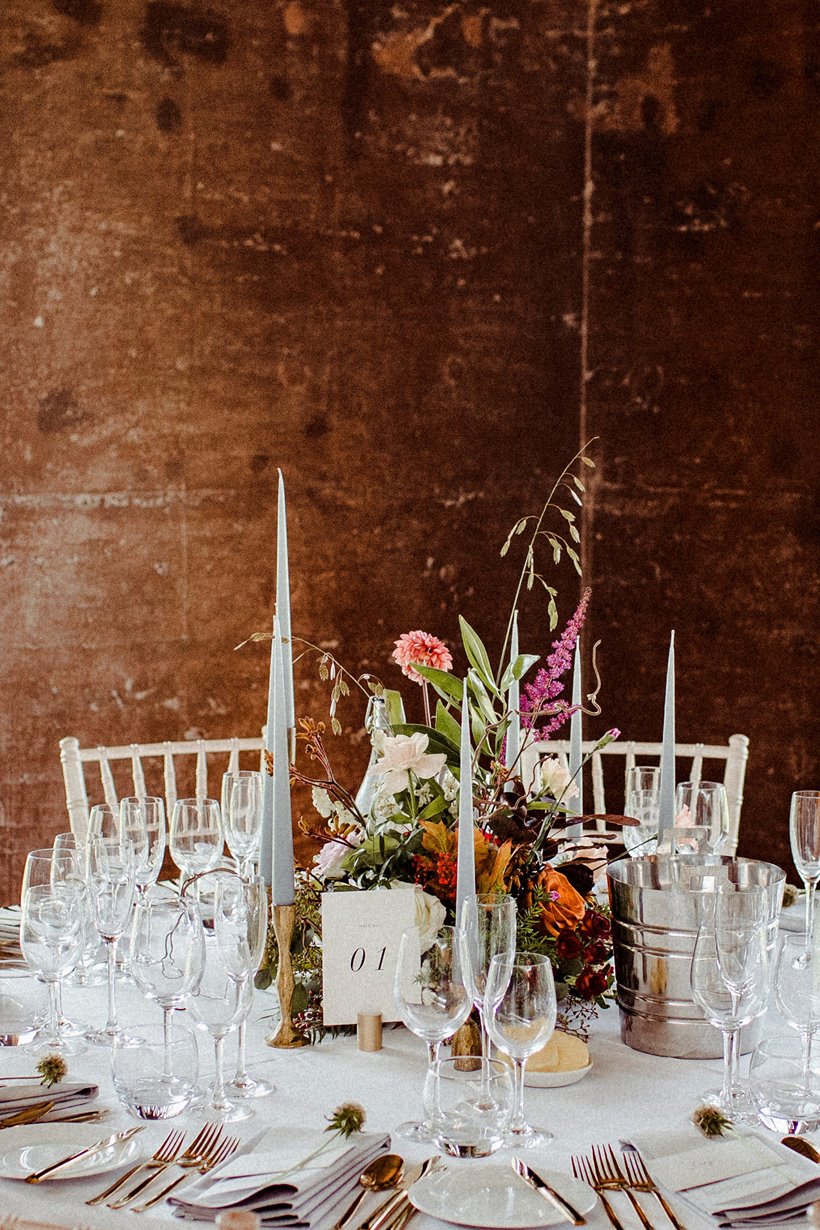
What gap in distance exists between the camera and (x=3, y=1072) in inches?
58.8

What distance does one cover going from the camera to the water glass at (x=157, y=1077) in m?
1.35

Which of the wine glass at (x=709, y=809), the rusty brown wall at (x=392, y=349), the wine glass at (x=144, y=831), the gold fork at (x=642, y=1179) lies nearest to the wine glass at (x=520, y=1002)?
the gold fork at (x=642, y=1179)

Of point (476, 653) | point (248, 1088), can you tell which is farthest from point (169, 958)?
point (476, 653)

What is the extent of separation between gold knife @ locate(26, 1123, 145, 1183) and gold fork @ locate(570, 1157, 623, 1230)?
44 centimetres

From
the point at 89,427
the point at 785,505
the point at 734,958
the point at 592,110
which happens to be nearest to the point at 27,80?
the point at 89,427

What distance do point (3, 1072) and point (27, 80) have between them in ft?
9.33

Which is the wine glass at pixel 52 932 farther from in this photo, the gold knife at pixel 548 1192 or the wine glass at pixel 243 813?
the gold knife at pixel 548 1192

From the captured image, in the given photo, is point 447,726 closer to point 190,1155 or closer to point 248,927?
point 248,927

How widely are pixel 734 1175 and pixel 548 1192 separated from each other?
0.61 feet

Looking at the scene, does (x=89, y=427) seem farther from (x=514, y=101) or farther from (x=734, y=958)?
(x=734, y=958)

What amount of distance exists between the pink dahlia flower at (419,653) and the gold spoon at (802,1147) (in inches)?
28.0

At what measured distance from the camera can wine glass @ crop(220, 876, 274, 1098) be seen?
139cm

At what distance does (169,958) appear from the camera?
136cm

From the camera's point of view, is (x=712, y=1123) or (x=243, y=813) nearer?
(x=712, y=1123)
